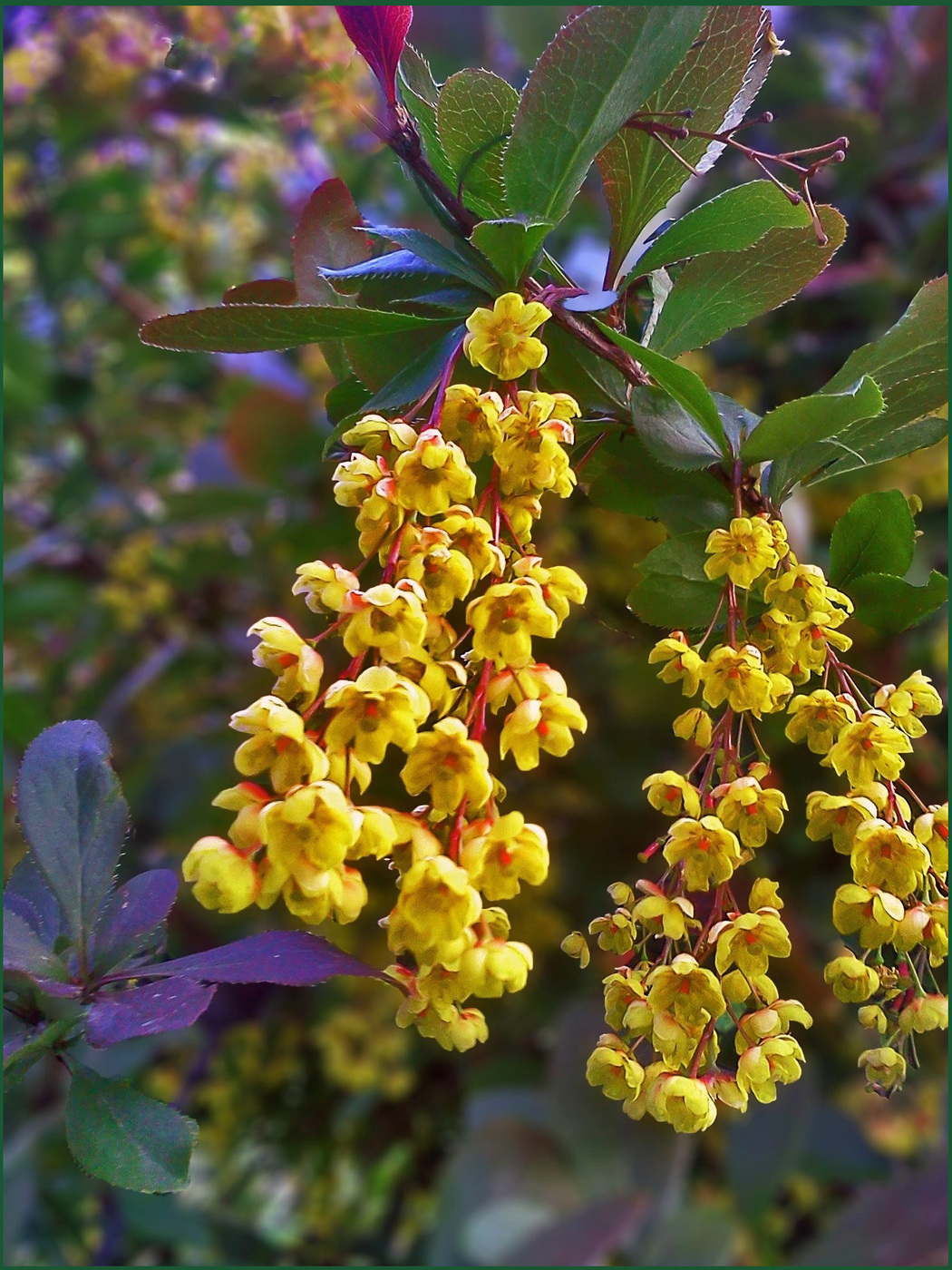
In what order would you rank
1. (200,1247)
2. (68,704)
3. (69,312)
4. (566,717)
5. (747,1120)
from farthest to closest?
(69,312) < (68,704) < (200,1247) < (747,1120) < (566,717)

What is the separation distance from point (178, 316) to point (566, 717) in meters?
0.24

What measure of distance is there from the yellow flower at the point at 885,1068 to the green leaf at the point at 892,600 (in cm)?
19

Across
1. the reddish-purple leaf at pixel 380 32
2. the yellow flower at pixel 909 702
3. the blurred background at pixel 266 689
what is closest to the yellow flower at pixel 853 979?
the yellow flower at pixel 909 702

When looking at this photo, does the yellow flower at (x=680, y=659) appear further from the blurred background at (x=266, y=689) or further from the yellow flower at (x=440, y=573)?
the blurred background at (x=266, y=689)

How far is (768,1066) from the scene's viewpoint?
441mm

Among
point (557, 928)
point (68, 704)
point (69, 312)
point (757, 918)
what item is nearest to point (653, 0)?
point (757, 918)

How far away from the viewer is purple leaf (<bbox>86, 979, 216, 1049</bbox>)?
42 centimetres

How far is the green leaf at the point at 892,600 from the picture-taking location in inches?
20.3

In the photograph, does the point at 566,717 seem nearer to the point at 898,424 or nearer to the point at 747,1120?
the point at 898,424

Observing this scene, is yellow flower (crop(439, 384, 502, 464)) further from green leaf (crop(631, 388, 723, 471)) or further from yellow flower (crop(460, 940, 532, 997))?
yellow flower (crop(460, 940, 532, 997))

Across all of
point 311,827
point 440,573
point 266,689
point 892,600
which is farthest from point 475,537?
point 266,689

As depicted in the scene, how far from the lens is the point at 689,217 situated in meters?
0.49

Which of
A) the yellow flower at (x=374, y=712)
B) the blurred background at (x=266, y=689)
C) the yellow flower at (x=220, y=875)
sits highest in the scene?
the yellow flower at (x=374, y=712)

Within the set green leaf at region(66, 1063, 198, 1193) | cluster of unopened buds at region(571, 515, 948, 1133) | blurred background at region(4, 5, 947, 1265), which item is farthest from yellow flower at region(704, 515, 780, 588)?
blurred background at region(4, 5, 947, 1265)
